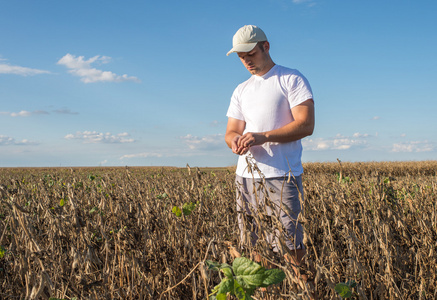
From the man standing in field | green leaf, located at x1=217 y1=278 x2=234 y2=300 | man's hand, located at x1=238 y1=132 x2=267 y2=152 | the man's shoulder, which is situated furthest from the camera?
the man's shoulder

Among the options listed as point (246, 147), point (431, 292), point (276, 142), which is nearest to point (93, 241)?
point (246, 147)

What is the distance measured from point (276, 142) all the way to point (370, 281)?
3.74 ft

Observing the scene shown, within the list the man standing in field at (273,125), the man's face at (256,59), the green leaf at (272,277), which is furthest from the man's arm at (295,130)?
the green leaf at (272,277)

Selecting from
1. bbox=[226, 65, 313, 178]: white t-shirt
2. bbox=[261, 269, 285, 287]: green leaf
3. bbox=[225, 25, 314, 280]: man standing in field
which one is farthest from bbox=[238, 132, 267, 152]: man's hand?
bbox=[261, 269, 285, 287]: green leaf

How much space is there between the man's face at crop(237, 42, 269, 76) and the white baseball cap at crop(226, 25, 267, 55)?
0.06 m

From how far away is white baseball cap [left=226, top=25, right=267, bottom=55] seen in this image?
2.41 meters

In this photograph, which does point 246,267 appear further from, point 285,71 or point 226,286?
point 285,71

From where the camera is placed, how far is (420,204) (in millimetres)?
4375

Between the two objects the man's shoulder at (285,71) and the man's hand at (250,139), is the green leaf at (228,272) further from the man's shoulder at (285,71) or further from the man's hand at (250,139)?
the man's shoulder at (285,71)

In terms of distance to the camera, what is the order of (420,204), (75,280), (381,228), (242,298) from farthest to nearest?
(420,204) → (381,228) → (75,280) → (242,298)

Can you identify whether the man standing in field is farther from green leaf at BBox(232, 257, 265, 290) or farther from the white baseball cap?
green leaf at BBox(232, 257, 265, 290)

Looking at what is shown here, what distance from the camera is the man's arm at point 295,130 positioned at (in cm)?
226

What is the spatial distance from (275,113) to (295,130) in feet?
0.73

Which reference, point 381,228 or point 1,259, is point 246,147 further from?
point 1,259
